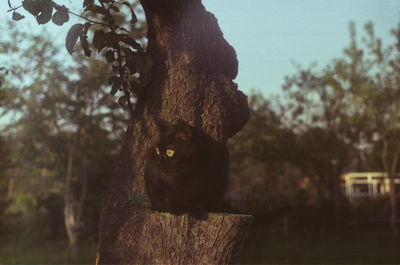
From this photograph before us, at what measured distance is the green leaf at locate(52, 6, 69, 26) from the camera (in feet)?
13.5

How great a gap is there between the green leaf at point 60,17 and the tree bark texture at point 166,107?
96 centimetres

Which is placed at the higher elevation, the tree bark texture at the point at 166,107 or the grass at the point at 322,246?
the tree bark texture at the point at 166,107

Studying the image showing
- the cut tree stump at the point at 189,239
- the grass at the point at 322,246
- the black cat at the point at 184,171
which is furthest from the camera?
the grass at the point at 322,246

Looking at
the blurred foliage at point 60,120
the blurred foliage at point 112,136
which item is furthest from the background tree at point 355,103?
the blurred foliage at point 60,120

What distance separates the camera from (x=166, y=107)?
4.47 m

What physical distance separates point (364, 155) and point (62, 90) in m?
19.3

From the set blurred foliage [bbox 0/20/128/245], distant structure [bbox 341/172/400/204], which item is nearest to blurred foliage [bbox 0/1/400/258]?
blurred foliage [bbox 0/20/128/245]

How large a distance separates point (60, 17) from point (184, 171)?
188 centimetres

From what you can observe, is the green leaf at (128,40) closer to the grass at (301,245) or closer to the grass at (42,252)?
the grass at (301,245)

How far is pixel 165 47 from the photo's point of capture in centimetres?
467

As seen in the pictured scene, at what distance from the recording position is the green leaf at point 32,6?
4059 mm

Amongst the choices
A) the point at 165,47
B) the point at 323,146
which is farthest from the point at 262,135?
the point at 165,47

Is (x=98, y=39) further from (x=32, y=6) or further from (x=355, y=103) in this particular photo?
(x=355, y=103)

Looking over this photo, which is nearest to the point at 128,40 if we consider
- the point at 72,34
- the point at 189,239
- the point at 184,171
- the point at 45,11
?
the point at 72,34
